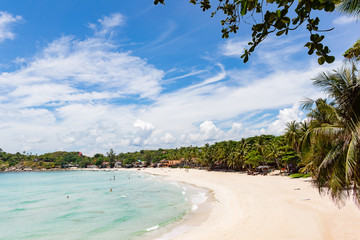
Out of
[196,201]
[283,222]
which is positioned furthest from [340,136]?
[196,201]

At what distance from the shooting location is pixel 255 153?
52.2 metres

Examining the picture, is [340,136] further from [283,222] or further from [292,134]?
[292,134]

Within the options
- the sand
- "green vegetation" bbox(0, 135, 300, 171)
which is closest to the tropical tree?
"green vegetation" bbox(0, 135, 300, 171)

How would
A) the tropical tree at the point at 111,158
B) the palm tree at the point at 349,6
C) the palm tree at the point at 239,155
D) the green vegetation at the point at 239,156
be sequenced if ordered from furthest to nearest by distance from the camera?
the tropical tree at the point at 111,158
the palm tree at the point at 239,155
the green vegetation at the point at 239,156
the palm tree at the point at 349,6

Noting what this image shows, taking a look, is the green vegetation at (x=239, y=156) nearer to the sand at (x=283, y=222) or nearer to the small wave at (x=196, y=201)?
the small wave at (x=196, y=201)

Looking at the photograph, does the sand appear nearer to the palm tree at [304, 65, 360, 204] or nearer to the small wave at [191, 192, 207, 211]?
the small wave at [191, 192, 207, 211]

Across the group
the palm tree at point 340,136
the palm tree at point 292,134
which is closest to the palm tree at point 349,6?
the palm tree at point 340,136

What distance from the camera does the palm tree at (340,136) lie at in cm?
698

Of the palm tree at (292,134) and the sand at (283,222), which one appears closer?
the sand at (283,222)

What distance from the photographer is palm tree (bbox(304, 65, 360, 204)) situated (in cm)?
698

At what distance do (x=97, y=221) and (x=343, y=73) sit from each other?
22161mm

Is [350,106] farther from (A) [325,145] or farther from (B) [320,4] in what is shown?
(B) [320,4]

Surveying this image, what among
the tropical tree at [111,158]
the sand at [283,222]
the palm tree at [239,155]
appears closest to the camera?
the sand at [283,222]

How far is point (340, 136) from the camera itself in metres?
8.41
